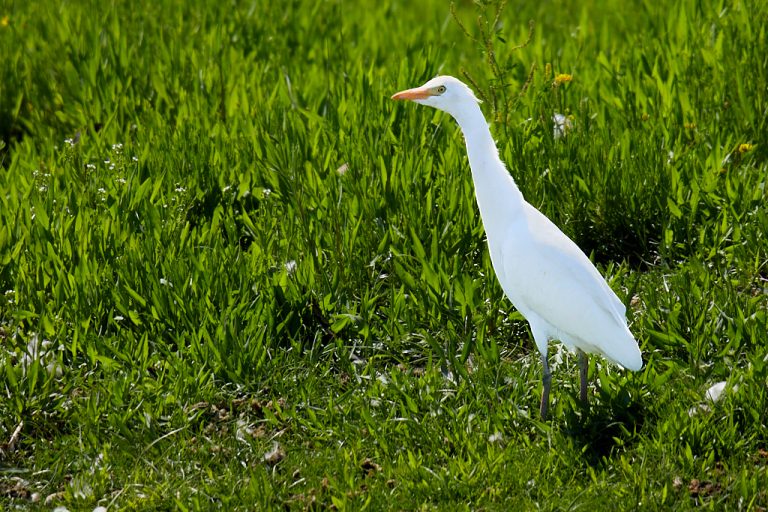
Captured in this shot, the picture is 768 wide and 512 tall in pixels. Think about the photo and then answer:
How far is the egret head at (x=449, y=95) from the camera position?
3691 millimetres

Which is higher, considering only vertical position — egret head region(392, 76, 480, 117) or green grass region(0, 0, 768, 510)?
egret head region(392, 76, 480, 117)

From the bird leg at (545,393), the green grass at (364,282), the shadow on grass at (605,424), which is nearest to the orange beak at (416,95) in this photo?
the green grass at (364,282)

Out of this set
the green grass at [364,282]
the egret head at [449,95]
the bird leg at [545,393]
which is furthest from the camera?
the egret head at [449,95]

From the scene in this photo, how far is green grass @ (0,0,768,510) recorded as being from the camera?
11.4 ft

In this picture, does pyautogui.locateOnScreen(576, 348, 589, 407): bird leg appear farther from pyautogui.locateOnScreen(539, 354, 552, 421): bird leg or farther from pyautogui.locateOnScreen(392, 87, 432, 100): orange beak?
pyautogui.locateOnScreen(392, 87, 432, 100): orange beak

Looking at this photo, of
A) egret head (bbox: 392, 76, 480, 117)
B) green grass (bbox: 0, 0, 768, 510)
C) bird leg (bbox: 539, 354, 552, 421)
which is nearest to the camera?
green grass (bbox: 0, 0, 768, 510)

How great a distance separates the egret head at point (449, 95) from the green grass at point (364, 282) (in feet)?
2.51

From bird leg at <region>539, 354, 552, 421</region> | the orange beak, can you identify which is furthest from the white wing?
the orange beak

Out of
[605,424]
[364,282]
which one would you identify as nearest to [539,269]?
[605,424]

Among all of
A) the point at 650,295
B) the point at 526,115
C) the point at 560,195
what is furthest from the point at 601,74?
the point at 650,295

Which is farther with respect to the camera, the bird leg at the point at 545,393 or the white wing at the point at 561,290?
the bird leg at the point at 545,393

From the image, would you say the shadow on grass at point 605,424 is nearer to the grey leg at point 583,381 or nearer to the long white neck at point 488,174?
the grey leg at point 583,381

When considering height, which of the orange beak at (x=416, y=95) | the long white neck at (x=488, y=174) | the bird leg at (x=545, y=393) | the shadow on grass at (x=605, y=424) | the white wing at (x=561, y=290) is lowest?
the shadow on grass at (x=605, y=424)

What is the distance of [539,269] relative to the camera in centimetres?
360
